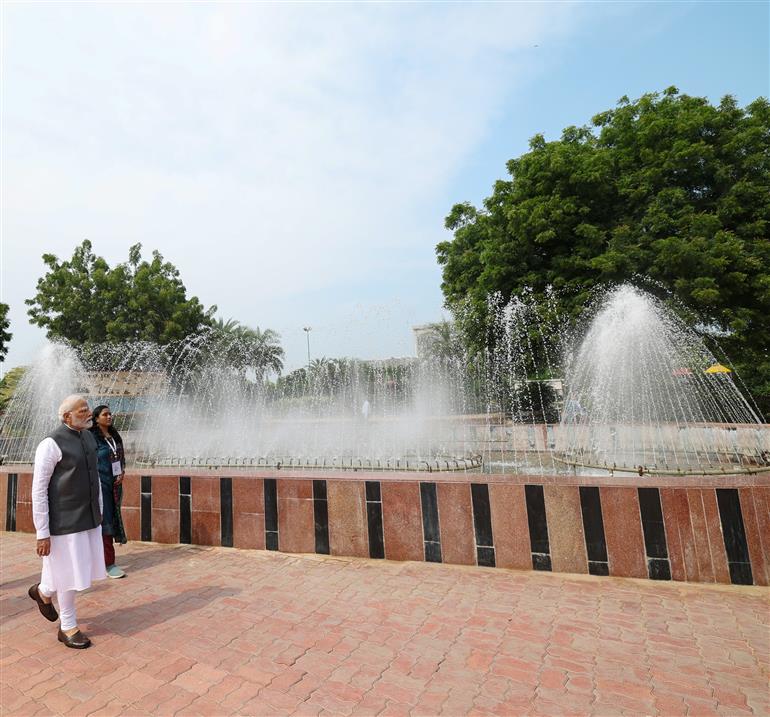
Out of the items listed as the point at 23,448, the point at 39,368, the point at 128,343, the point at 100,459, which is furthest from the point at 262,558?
the point at 128,343

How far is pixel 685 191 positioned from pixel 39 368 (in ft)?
70.8

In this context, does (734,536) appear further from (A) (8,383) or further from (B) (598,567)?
(A) (8,383)

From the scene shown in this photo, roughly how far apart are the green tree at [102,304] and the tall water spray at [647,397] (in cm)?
2379

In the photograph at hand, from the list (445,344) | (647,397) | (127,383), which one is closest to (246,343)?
(127,383)

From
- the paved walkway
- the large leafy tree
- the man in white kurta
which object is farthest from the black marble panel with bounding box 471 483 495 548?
the large leafy tree

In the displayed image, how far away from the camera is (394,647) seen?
3.04m

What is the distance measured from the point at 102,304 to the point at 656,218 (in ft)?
93.1

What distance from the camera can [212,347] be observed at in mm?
35625

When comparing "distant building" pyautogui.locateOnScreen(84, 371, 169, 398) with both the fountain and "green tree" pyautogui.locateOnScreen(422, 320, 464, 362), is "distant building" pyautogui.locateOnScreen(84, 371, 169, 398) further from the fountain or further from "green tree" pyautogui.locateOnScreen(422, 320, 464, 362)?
"green tree" pyautogui.locateOnScreen(422, 320, 464, 362)

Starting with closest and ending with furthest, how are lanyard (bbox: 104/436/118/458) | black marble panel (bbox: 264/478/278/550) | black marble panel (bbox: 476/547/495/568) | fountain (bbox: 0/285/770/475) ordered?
black marble panel (bbox: 476/547/495/568)
lanyard (bbox: 104/436/118/458)
black marble panel (bbox: 264/478/278/550)
fountain (bbox: 0/285/770/475)

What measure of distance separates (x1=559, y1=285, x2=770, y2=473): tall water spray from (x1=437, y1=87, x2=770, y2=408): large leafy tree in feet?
3.38

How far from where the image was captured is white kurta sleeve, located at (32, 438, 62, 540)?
317cm

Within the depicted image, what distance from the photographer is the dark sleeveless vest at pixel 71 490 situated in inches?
129

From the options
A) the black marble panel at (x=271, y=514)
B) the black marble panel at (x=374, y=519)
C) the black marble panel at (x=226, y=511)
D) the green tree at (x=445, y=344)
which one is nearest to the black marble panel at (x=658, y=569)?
the black marble panel at (x=374, y=519)
